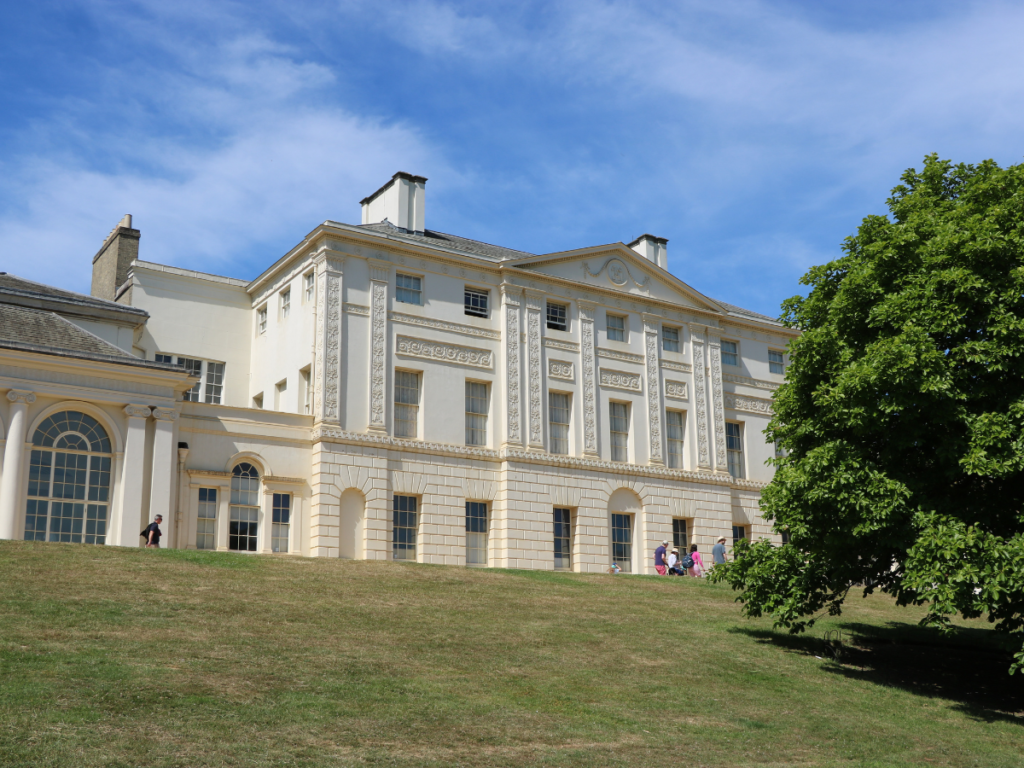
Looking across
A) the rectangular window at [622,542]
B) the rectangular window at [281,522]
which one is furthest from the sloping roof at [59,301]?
the rectangular window at [622,542]

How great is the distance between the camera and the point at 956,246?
2000cm

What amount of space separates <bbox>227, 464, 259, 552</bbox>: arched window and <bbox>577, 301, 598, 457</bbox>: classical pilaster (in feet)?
39.7

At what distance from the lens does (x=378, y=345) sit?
116ft

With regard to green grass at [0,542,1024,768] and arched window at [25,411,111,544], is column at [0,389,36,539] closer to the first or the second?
arched window at [25,411,111,544]

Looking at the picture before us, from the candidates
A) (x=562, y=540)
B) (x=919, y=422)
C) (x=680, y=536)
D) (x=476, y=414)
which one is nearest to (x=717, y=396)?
(x=680, y=536)

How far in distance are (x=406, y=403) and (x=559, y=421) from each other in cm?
615

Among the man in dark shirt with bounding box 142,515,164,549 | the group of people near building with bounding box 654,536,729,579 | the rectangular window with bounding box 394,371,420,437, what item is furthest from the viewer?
the group of people near building with bounding box 654,536,729,579

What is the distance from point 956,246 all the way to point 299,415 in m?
21.3

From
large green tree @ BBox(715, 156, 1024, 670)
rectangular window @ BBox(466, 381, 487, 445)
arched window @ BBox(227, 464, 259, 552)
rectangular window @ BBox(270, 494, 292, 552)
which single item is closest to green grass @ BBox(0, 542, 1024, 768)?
large green tree @ BBox(715, 156, 1024, 670)

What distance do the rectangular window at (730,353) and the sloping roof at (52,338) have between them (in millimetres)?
23574

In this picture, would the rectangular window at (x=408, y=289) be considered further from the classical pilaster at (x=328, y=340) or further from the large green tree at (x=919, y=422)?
the large green tree at (x=919, y=422)

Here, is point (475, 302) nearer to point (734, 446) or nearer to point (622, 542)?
point (622, 542)

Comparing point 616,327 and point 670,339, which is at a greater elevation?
point 616,327

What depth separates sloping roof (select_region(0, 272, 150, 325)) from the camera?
33062 millimetres
